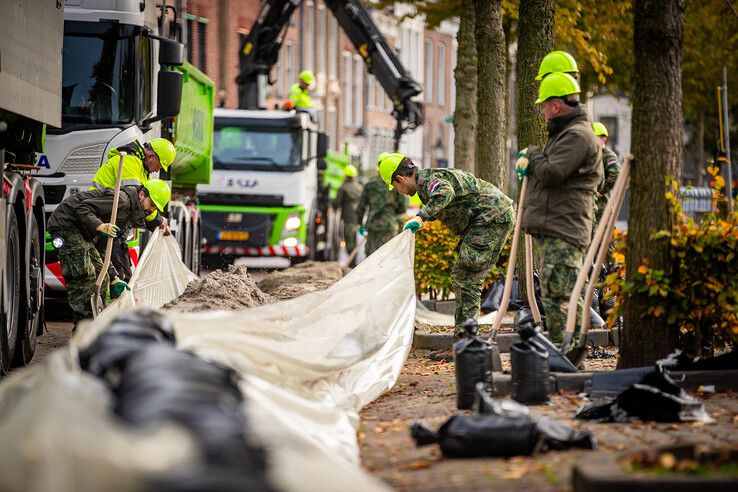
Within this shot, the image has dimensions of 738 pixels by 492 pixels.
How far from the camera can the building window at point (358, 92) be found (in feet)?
198

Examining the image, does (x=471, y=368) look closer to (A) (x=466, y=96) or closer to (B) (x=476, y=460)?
(B) (x=476, y=460)

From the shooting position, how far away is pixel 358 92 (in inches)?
2386

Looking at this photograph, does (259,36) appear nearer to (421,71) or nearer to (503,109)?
(503,109)

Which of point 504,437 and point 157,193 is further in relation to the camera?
point 157,193

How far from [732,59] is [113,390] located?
110 feet

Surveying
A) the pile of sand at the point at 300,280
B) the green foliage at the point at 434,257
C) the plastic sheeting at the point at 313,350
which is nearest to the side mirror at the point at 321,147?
the pile of sand at the point at 300,280

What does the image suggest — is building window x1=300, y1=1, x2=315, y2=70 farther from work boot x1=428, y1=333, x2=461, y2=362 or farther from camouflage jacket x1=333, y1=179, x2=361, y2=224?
work boot x1=428, y1=333, x2=461, y2=362

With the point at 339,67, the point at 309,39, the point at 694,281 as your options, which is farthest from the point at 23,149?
the point at 339,67

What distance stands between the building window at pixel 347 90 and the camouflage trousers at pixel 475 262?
4665cm

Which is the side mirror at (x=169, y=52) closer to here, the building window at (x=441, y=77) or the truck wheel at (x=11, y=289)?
the truck wheel at (x=11, y=289)

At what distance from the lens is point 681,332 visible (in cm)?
947

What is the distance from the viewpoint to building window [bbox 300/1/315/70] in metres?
53.0

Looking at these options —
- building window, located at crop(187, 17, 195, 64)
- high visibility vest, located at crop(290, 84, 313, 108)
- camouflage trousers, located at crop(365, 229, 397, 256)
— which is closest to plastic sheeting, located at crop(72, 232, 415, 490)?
camouflage trousers, located at crop(365, 229, 397, 256)

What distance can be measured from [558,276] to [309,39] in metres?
44.7
